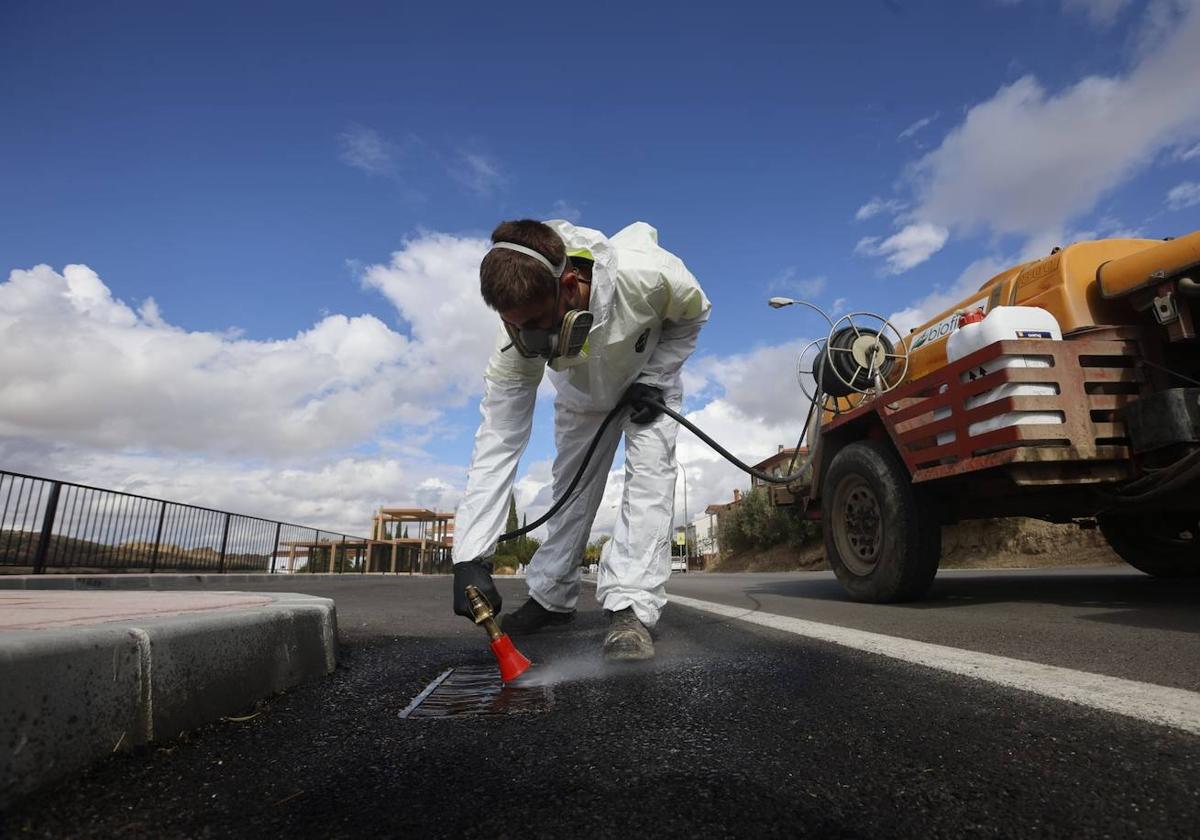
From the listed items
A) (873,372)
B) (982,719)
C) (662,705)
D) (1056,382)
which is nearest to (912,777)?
(982,719)

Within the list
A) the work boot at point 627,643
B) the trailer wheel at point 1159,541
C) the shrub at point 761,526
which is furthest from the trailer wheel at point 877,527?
the shrub at point 761,526

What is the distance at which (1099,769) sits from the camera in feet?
3.50

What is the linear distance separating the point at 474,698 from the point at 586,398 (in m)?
1.58

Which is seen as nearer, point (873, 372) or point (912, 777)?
point (912, 777)

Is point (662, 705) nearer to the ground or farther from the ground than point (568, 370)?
nearer to the ground

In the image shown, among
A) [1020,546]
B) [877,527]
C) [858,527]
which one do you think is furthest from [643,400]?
[1020,546]

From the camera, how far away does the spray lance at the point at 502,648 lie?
2.00 m

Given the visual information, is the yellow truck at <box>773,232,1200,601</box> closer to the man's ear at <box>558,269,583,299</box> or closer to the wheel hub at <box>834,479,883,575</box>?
the wheel hub at <box>834,479,883,575</box>

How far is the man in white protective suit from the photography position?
2.44 meters

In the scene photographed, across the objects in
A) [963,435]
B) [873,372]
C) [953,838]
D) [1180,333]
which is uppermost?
[873,372]

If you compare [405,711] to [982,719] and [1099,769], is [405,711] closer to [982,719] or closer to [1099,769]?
[982,719]

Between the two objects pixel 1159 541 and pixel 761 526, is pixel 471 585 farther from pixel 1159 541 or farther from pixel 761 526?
pixel 761 526

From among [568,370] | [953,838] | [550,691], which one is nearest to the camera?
[953,838]

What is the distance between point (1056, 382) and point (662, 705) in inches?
109
